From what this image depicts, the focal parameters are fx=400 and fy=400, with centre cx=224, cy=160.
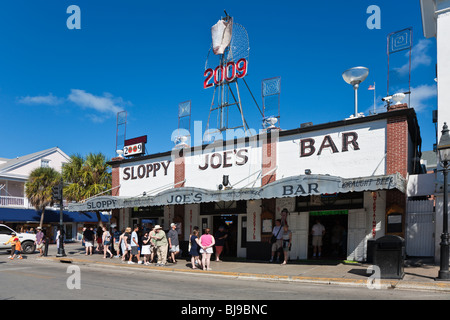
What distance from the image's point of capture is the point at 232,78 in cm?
2089

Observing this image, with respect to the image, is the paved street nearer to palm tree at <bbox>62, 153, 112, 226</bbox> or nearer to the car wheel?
the car wheel

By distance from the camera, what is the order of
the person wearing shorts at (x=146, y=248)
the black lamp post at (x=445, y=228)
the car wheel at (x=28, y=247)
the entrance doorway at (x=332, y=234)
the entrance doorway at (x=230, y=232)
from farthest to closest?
the car wheel at (x=28, y=247), the entrance doorway at (x=230, y=232), the person wearing shorts at (x=146, y=248), the entrance doorway at (x=332, y=234), the black lamp post at (x=445, y=228)

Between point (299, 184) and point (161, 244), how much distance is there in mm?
6023

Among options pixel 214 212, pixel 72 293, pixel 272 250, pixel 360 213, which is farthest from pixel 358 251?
pixel 72 293

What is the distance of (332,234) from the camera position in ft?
55.4

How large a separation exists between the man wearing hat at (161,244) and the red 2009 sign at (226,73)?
9.14m

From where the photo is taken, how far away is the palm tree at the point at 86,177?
27.4 m

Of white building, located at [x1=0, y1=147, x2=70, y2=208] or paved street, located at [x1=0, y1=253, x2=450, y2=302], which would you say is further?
white building, located at [x1=0, y1=147, x2=70, y2=208]

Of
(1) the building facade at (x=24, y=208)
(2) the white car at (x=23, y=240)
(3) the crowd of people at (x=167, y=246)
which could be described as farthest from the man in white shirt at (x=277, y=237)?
(1) the building facade at (x=24, y=208)

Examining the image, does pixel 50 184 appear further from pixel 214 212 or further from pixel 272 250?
pixel 272 250

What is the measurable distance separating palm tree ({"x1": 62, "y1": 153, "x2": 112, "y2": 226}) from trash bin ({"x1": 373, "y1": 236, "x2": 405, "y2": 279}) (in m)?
20.9

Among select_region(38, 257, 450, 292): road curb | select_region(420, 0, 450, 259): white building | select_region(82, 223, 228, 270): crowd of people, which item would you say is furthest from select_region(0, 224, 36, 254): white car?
select_region(420, 0, 450, 259): white building

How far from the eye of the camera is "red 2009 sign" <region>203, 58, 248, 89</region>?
20.6 meters

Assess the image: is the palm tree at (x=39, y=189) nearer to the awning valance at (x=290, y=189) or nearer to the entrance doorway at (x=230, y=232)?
the awning valance at (x=290, y=189)
